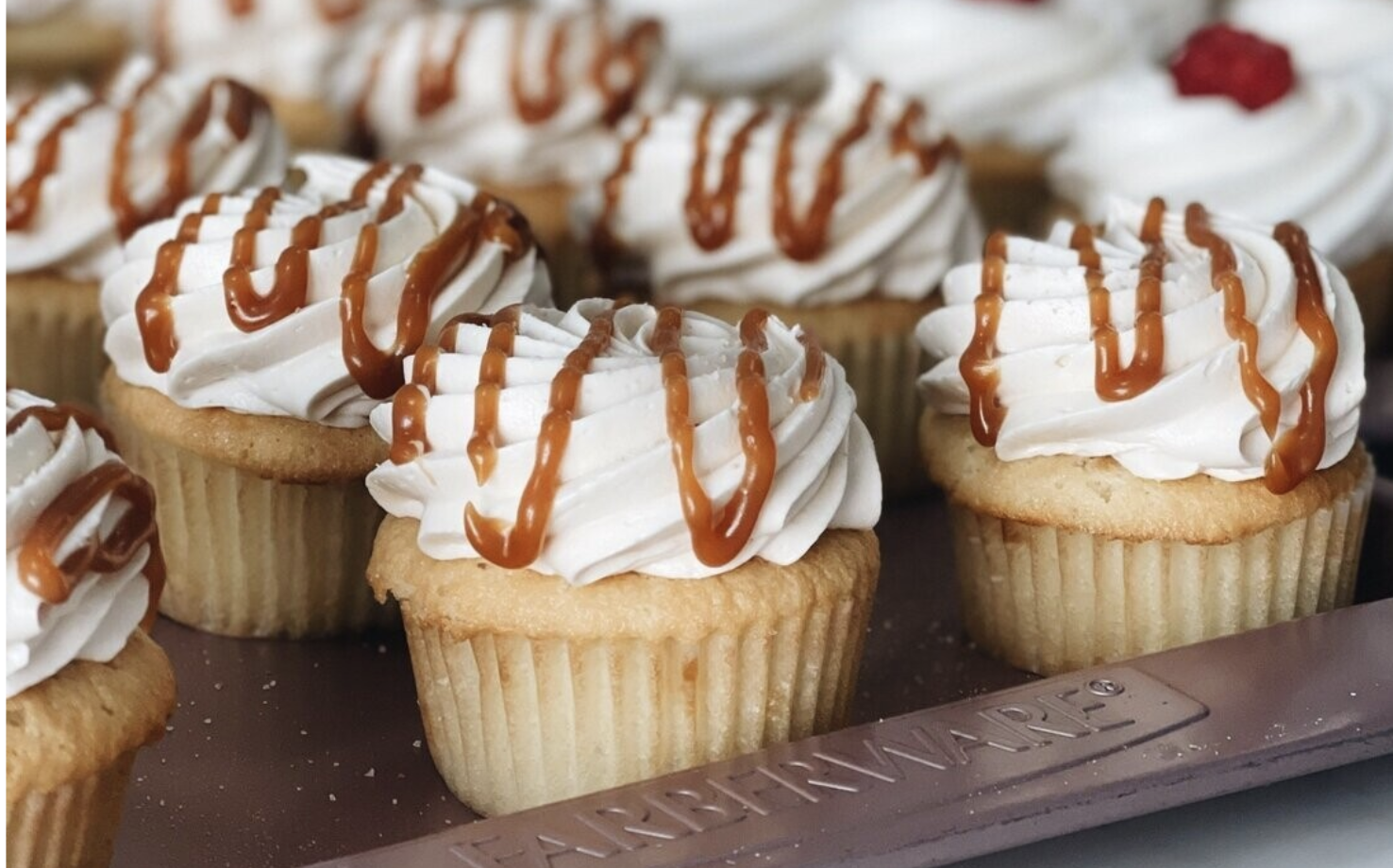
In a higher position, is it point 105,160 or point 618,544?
point 105,160

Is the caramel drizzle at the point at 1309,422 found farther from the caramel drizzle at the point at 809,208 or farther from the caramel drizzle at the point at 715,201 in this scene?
the caramel drizzle at the point at 715,201

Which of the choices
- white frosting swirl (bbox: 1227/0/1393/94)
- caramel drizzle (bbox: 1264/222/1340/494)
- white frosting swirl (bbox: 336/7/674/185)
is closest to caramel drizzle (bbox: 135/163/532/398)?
caramel drizzle (bbox: 1264/222/1340/494)

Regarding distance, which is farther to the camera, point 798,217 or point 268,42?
point 268,42

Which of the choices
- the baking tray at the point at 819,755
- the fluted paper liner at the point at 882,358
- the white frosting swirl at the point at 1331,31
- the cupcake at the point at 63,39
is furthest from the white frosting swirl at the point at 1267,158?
the cupcake at the point at 63,39

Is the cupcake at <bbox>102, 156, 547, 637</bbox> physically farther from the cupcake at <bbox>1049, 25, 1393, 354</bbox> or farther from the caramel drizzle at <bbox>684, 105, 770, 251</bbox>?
the cupcake at <bbox>1049, 25, 1393, 354</bbox>

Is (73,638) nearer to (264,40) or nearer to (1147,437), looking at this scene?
(1147,437)

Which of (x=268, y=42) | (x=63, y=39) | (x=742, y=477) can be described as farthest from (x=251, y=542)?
(x=63, y=39)
